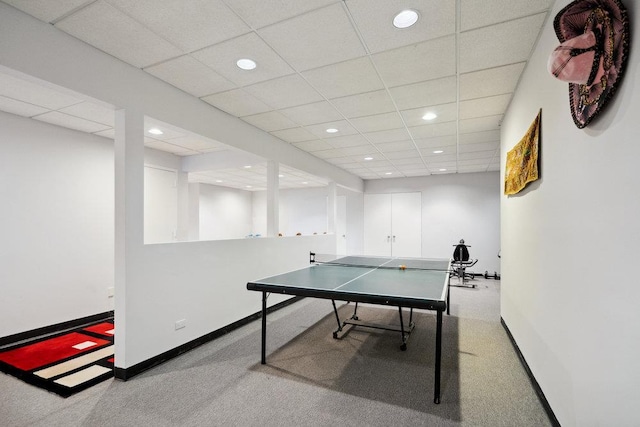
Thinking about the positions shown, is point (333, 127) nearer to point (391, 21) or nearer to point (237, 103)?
point (237, 103)

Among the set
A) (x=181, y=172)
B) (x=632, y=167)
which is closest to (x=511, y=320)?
(x=632, y=167)

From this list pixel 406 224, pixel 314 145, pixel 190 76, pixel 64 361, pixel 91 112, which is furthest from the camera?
pixel 406 224

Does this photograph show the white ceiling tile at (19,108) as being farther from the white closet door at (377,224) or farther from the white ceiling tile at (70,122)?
the white closet door at (377,224)

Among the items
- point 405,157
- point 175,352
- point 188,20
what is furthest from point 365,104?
point 175,352

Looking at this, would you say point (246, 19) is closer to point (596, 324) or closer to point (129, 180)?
point (129, 180)

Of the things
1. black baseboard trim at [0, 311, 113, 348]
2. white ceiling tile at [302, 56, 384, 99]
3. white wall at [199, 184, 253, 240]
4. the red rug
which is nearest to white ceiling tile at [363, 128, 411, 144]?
white ceiling tile at [302, 56, 384, 99]

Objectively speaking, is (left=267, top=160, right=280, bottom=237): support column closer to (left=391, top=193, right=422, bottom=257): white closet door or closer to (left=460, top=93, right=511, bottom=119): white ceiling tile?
(left=460, top=93, right=511, bottom=119): white ceiling tile

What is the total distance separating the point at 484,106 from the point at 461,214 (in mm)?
4926

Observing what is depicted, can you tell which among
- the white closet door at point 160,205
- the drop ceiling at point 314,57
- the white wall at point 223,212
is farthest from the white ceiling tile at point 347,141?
the white wall at point 223,212

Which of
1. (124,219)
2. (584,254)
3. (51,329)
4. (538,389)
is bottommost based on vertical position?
(51,329)

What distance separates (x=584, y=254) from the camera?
1.46 metres

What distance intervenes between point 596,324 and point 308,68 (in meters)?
2.50

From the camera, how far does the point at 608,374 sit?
1244mm

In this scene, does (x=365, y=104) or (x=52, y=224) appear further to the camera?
(x=52, y=224)
